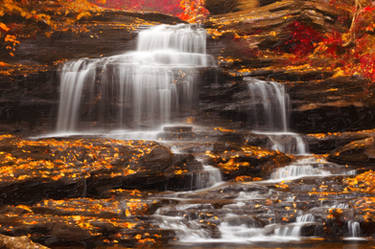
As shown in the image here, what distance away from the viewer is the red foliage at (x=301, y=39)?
14531 millimetres

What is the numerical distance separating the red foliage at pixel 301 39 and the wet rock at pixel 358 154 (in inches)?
224

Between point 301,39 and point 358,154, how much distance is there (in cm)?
659

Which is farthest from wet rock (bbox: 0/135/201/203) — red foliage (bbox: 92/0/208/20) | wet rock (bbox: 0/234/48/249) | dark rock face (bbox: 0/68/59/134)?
red foliage (bbox: 92/0/208/20)

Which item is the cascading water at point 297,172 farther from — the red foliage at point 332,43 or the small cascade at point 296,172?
the red foliage at point 332,43

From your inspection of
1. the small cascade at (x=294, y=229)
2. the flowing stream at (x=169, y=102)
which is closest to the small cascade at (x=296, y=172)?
the flowing stream at (x=169, y=102)

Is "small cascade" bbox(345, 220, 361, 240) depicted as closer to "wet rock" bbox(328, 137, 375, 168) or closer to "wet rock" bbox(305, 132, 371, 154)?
"wet rock" bbox(328, 137, 375, 168)

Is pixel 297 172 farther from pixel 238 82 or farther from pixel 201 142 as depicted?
pixel 238 82

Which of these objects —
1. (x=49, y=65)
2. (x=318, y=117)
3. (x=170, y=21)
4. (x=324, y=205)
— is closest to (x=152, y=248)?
(x=324, y=205)

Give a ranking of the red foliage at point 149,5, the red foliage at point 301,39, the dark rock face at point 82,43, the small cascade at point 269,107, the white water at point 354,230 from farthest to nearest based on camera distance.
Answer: the red foliage at point 149,5 → the red foliage at point 301,39 → the dark rock face at point 82,43 → the small cascade at point 269,107 → the white water at point 354,230

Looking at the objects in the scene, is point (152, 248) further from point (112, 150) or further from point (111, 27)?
point (111, 27)

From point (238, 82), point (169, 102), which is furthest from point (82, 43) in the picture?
point (238, 82)

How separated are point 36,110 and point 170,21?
818 centimetres

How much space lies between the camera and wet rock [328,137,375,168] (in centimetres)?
936

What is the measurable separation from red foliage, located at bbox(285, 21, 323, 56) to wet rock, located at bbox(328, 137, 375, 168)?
5.70 m
